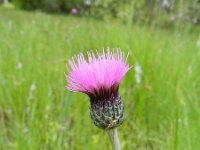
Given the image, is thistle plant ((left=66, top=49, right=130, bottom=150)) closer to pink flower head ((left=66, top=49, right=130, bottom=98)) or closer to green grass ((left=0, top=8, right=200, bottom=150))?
pink flower head ((left=66, top=49, right=130, bottom=98))

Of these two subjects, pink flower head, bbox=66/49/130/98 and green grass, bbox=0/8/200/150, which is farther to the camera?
green grass, bbox=0/8/200/150

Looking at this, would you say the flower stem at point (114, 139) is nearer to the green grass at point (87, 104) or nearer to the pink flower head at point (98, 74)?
the pink flower head at point (98, 74)

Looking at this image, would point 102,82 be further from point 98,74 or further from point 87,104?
point 87,104

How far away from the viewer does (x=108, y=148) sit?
1250 mm

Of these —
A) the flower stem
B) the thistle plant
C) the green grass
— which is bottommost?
the green grass

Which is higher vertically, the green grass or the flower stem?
the flower stem

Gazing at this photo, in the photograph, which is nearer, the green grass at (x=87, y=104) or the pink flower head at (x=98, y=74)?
the pink flower head at (x=98, y=74)

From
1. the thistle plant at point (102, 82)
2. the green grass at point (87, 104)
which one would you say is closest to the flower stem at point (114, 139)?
the thistle plant at point (102, 82)

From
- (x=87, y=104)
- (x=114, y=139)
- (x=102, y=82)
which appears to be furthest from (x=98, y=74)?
(x=87, y=104)

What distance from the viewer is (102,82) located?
64 centimetres

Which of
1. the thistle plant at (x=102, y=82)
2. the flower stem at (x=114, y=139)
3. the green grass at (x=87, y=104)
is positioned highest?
the thistle plant at (x=102, y=82)

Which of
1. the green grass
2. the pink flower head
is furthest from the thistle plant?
the green grass

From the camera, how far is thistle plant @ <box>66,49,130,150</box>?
637mm

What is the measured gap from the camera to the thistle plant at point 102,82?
64 centimetres
